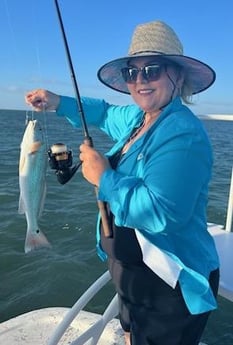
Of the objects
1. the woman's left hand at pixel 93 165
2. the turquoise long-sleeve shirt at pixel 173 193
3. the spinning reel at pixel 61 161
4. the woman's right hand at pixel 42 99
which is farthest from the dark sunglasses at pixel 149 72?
the woman's right hand at pixel 42 99

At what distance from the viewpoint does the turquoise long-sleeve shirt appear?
2018mm

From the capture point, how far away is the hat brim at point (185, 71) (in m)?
2.41

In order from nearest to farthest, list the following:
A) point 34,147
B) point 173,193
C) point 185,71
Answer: point 173,193, point 185,71, point 34,147

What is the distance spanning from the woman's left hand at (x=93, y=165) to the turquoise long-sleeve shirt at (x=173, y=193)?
58 millimetres

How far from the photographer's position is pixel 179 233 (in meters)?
2.22

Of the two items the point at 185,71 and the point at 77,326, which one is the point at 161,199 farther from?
the point at 77,326

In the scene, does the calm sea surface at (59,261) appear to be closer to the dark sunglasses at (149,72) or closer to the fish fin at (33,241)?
the fish fin at (33,241)

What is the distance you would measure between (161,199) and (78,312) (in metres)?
1.30

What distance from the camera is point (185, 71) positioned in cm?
253

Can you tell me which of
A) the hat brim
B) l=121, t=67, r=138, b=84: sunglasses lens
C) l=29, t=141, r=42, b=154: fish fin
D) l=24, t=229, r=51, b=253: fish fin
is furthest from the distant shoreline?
l=24, t=229, r=51, b=253: fish fin

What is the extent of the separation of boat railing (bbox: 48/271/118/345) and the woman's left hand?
998 millimetres

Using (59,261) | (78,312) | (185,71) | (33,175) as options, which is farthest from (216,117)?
(59,261)

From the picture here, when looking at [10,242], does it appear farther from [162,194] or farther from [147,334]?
[162,194]

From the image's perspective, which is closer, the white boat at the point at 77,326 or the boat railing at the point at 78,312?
the boat railing at the point at 78,312
